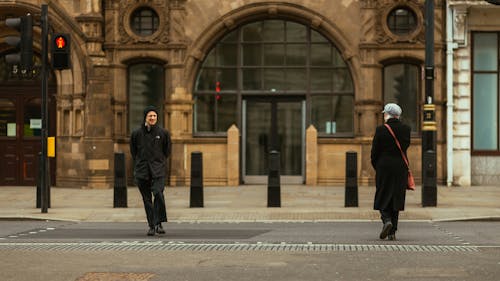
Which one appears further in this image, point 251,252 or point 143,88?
point 143,88

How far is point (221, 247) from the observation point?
12336mm

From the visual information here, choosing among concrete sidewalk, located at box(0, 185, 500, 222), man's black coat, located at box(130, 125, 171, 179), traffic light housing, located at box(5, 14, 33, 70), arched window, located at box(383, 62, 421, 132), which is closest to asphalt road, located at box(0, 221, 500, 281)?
man's black coat, located at box(130, 125, 171, 179)

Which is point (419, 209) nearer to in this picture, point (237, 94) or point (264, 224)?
point (264, 224)

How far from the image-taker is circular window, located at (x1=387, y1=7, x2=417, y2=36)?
1045 inches

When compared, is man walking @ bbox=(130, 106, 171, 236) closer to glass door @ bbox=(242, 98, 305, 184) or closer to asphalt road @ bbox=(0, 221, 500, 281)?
asphalt road @ bbox=(0, 221, 500, 281)

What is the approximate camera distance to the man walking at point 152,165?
1438 centimetres

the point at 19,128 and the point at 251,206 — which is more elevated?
the point at 19,128

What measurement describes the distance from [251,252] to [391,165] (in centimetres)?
277

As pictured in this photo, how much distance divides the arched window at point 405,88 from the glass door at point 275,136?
222 cm

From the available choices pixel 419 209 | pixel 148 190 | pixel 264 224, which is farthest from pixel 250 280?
pixel 419 209

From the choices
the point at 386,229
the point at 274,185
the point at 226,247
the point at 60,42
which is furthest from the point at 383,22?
the point at 226,247

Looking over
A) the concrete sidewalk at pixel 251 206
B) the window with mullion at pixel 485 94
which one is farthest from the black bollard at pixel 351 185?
the window with mullion at pixel 485 94

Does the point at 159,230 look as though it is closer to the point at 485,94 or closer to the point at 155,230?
the point at 155,230

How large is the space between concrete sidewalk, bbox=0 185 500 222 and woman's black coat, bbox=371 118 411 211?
11.4ft
